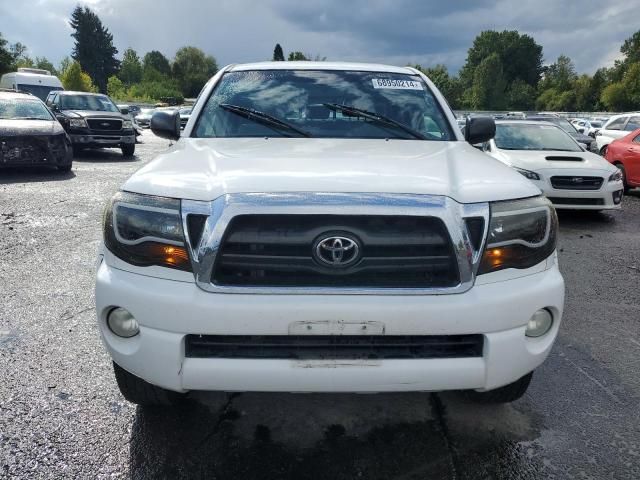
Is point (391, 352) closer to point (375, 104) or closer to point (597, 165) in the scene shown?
point (375, 104)

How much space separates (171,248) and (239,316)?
0.39m

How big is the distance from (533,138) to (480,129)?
6.23 metres

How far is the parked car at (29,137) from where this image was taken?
10.3 m

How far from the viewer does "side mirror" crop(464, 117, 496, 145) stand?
12.1ft

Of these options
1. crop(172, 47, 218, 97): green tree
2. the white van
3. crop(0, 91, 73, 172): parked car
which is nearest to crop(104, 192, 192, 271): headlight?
crop(0, 91, 73, 172): parked car

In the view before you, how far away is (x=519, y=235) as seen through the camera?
2170 mm

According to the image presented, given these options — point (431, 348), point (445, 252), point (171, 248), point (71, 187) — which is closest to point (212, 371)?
point (171, 248)

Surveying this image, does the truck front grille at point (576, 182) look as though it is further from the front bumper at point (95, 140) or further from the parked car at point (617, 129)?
the front bumper at point (95, 140)

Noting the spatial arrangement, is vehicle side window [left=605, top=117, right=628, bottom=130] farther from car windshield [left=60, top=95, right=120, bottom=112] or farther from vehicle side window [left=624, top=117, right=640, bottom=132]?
car windshield [left=60, top=95, right=120, bottom=112]

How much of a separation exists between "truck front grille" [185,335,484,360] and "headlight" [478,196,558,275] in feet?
1.07

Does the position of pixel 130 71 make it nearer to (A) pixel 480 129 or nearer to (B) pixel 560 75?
(B) pixel 560 75

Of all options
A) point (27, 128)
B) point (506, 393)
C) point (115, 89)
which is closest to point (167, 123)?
point (506, 393)

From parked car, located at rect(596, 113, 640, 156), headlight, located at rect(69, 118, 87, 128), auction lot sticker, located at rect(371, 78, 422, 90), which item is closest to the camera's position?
auction lot sticker, located at rect(371, 78, 422, 90)

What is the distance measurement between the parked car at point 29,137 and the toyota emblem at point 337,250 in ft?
33.9
